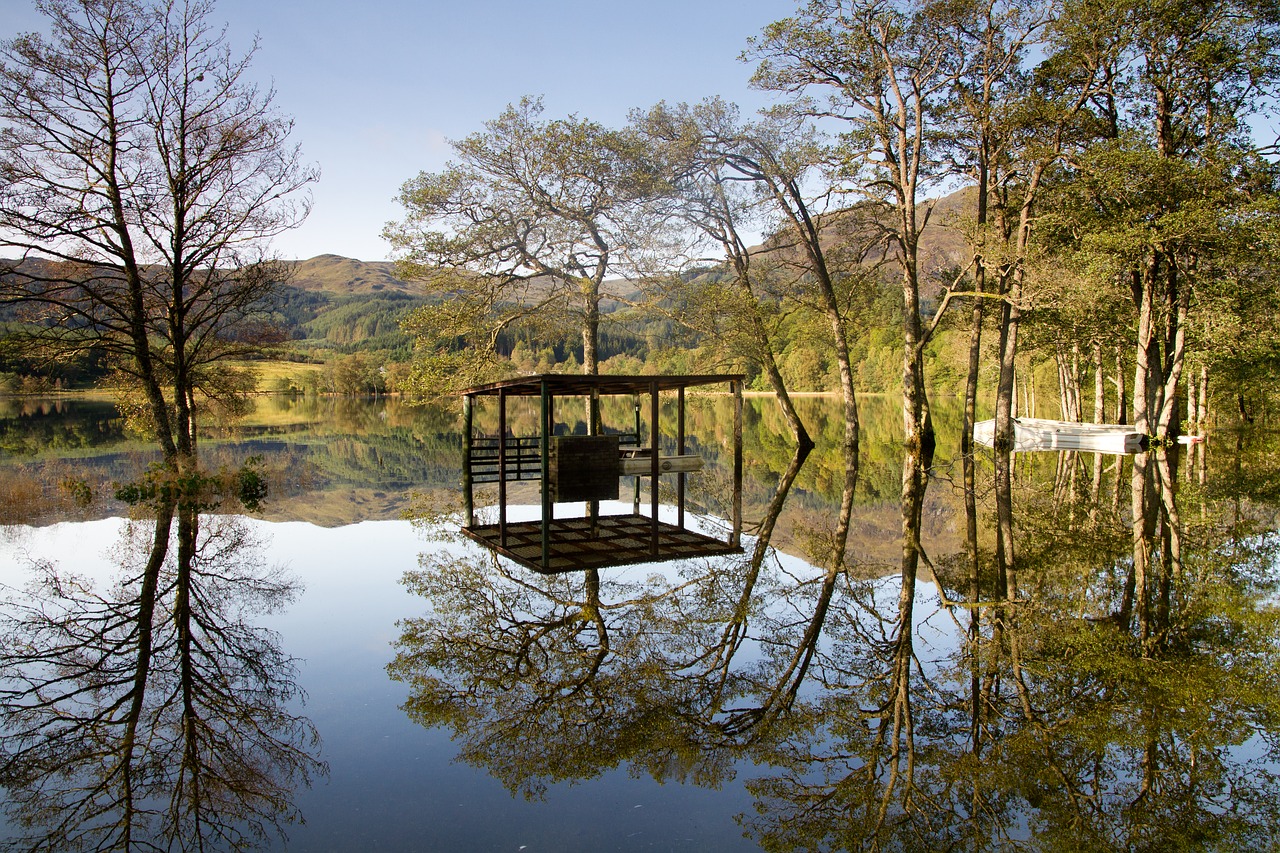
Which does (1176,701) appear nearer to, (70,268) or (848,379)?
(70,268)

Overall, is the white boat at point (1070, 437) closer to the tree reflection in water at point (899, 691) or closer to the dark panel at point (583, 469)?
the dark panel at point (583, 469)

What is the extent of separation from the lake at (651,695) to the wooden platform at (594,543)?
42 cm

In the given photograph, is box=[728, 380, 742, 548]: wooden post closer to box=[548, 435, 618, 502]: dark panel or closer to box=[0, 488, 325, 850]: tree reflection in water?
box=[548, 435, 618, 502]: dark panel

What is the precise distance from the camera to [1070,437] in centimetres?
2753

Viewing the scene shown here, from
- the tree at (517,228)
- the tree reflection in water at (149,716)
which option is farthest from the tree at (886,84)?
the tree reflection in water at (149,716)

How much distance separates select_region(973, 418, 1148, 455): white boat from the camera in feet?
79.7

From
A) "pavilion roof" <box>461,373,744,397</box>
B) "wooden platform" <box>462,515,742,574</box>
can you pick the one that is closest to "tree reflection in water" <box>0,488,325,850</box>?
"wooden platform" <box>462,515,742,574</box>

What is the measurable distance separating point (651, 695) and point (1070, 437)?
2635 cm

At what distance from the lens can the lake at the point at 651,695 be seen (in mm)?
4227

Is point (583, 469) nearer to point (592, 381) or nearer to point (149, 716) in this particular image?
point (592, 381)

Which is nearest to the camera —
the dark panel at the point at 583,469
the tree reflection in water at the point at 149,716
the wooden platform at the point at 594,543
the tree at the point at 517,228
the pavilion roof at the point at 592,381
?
the tree reflection in water at the point at 149,716

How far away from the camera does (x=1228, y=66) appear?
62.1 feet

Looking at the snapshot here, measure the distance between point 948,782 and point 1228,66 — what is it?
21635mm

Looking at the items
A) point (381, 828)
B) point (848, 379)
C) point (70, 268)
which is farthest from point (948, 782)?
point (848, 379)
